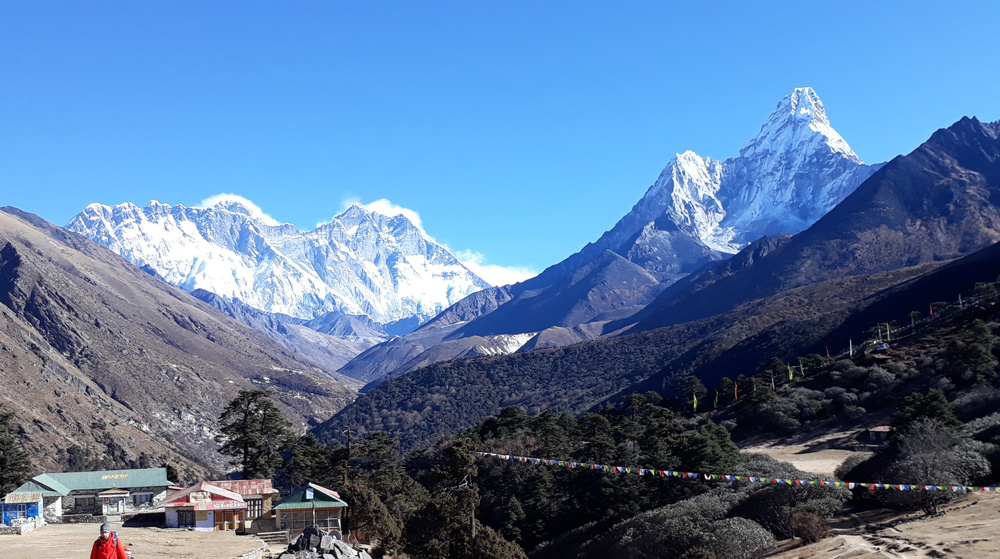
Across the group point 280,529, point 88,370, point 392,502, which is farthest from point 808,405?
point 88,370

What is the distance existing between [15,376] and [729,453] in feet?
460

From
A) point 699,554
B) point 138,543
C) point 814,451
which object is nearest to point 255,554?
point 138,543

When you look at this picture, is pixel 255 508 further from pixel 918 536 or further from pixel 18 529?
pixel 918 536

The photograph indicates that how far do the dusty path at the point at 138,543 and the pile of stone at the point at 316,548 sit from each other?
325 centimetres

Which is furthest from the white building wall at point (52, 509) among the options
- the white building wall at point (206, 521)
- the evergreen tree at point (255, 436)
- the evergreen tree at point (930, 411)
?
the evergreen tree at point (930, 411)

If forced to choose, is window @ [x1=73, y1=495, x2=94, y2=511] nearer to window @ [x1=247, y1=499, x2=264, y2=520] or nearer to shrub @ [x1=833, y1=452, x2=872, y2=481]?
window @ [x1=247, y1=499, x2=264, y2=520]

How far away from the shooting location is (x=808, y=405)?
80.4m

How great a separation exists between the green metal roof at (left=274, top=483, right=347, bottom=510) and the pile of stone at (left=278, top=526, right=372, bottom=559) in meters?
9.86

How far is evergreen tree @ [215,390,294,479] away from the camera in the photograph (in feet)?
204

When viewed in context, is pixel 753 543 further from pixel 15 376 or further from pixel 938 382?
pixel 15 376

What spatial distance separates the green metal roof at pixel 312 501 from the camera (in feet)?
152

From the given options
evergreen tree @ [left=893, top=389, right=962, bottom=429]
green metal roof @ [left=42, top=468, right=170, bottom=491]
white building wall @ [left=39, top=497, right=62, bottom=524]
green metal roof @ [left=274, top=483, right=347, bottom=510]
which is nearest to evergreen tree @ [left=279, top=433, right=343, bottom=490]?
green metal roof @ [left=42, top=468, right=170, bottom=491]

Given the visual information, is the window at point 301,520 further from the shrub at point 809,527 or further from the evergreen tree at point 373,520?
the shrub at point 809,527

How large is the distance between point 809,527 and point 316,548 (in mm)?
20354
